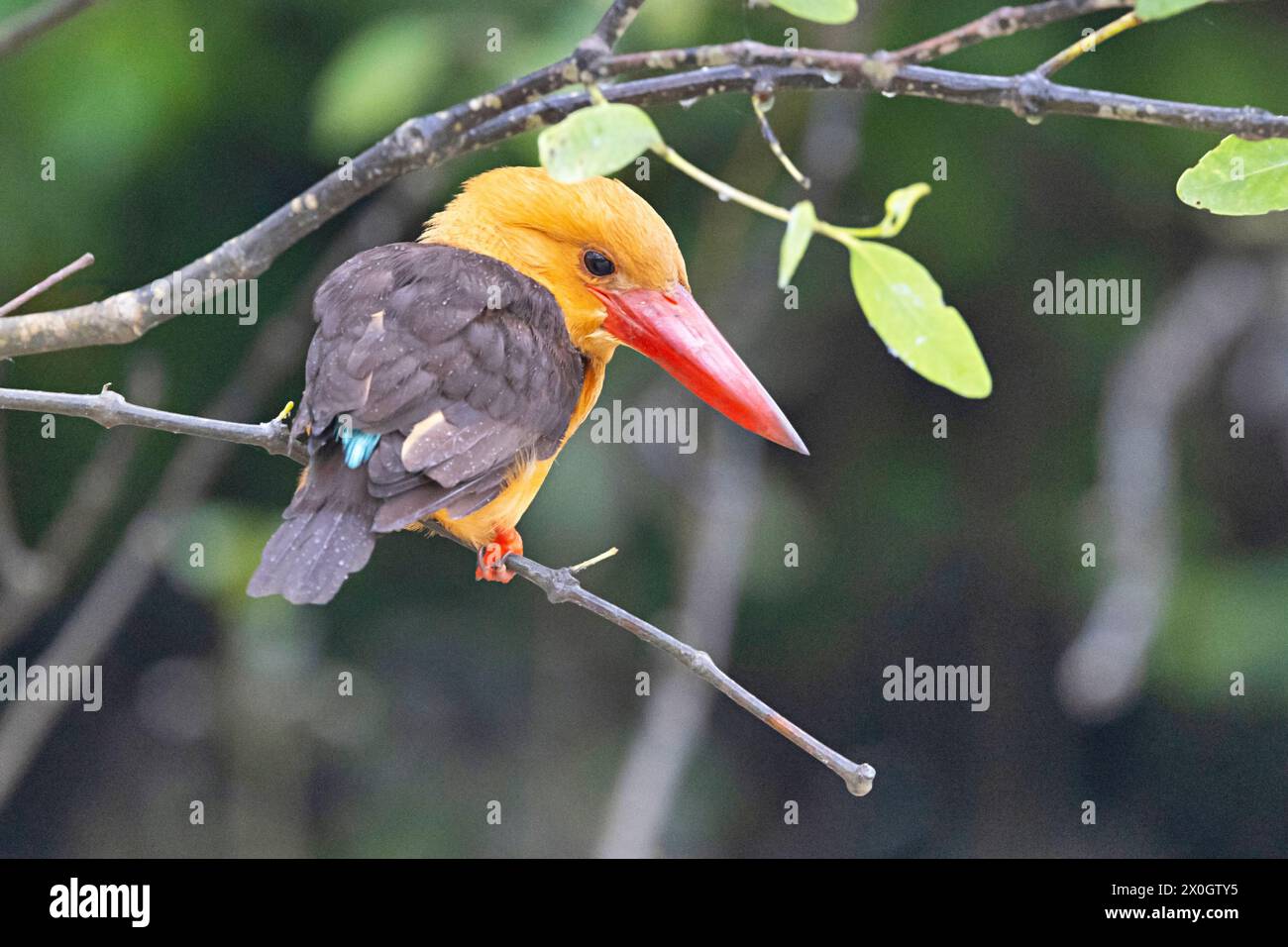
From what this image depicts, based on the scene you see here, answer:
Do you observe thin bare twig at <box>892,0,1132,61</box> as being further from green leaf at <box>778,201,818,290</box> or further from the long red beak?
the long red beak

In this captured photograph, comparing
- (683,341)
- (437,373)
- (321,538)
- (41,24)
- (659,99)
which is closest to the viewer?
(659,99)

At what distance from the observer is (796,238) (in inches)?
34.0

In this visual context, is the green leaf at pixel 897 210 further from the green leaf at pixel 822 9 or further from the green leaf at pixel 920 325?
the green leaf at pixel 822 9

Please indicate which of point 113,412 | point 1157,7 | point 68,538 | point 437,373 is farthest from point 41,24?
point 68,538

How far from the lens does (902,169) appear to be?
3527mm

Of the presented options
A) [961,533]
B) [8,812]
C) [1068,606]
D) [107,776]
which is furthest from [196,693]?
[1068,606]

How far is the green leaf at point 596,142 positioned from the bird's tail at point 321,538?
72cm

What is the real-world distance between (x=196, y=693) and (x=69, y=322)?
2.63m

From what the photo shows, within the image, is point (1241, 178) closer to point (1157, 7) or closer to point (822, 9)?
point (1157, 7)

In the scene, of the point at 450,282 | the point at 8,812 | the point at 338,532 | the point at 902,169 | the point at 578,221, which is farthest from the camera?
the point at 8,812

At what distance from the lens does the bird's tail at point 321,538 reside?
1578mm

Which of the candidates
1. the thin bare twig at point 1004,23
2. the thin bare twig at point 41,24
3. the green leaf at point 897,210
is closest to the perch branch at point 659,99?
the thin bare twig at point 1004,23

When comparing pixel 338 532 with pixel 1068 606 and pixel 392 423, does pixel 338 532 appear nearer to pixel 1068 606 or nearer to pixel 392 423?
pixel 392 423

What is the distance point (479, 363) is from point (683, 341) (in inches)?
11.7
